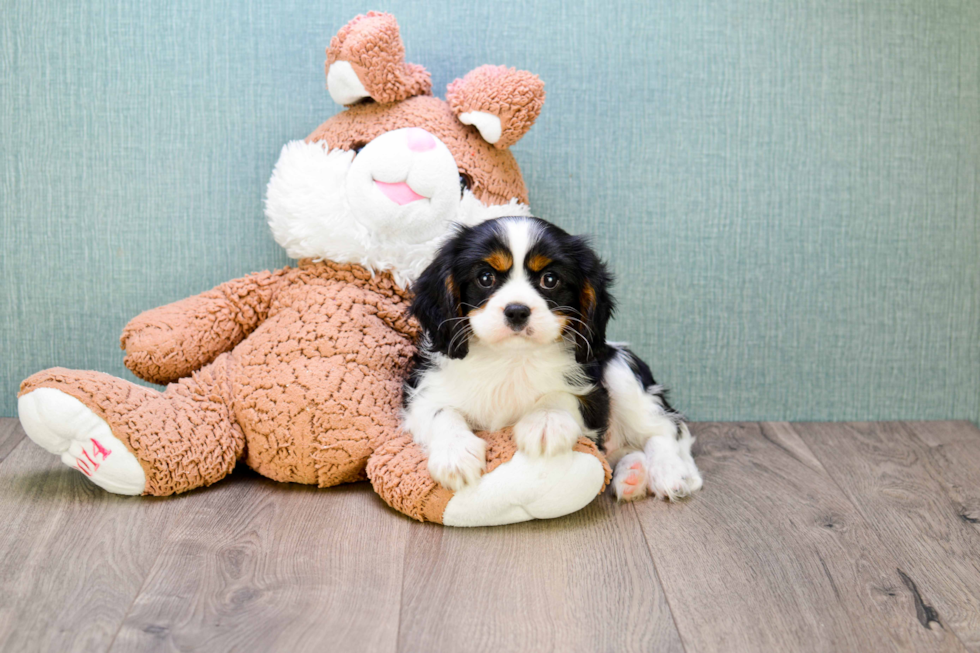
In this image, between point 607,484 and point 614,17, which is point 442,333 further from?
point 614,17

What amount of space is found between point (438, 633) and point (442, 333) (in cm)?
60

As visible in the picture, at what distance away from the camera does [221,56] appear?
2201mm

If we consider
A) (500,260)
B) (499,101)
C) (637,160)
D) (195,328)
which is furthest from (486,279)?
(637,160)

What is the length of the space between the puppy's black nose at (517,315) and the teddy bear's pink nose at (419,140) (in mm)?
489

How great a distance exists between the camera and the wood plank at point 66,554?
1.31 meters

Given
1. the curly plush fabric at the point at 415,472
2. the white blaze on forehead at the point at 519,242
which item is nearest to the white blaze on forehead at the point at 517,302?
the white blaze on forehead at the point at 519,242

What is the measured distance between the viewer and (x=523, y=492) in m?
1.65

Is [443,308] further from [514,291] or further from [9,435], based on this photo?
[9,435]

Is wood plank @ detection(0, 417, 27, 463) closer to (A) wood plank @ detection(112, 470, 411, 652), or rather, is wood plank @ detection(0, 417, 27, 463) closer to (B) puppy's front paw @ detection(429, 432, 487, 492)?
(A) wood plank @ detection(112, 470, 411, 652)

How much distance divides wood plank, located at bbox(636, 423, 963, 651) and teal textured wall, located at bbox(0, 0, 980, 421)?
0.50 m

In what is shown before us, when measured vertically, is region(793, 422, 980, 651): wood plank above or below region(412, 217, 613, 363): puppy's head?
below

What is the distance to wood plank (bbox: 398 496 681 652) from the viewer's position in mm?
1312

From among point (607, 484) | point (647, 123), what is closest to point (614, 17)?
point (647, 123)

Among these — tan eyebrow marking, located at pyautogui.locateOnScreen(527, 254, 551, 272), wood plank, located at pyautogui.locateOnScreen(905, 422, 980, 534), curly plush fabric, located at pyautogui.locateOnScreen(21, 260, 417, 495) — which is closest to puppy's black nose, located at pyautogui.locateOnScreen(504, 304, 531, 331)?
tan eyebrow marking, located at pyautogui.locateOnScreen(527, 254, 551, 272)
